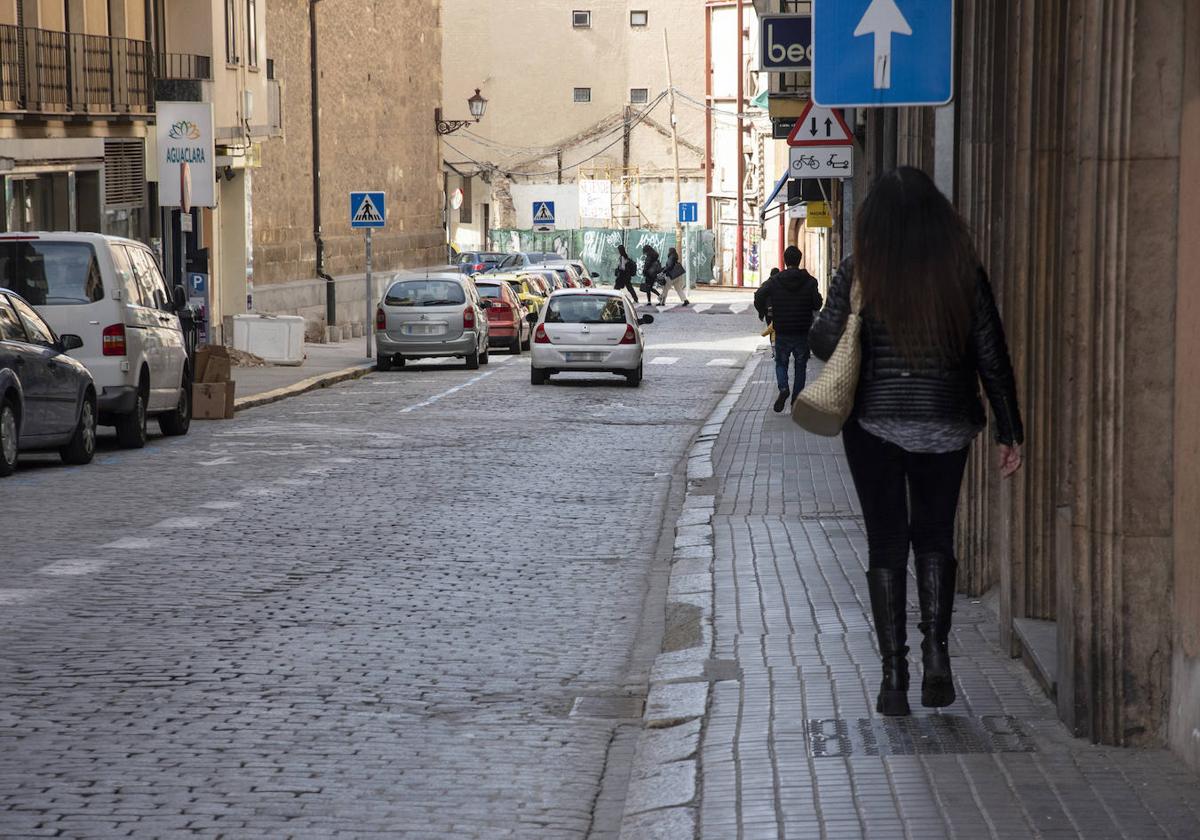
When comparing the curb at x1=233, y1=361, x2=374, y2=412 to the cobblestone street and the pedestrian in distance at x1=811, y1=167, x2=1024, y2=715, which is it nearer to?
the cobblestone street

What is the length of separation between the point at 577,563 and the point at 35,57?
21.2 metres

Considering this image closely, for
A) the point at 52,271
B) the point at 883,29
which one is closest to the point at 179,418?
the point at 52,271

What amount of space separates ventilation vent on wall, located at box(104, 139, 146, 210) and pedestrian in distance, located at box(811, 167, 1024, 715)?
93.8 feet

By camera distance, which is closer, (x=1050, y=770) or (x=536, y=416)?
(x=1050, y=770)

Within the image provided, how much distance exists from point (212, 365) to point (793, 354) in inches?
266

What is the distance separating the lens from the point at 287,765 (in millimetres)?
6613

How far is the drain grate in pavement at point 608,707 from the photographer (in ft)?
25.0

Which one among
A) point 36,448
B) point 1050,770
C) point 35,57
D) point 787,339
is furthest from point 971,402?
point 35,57

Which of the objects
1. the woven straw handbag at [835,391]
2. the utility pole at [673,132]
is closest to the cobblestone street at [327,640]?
the woven straw handbag at [835,391]

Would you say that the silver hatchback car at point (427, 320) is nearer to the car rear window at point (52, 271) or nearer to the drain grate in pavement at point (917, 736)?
the car rear window at point (52, 271)

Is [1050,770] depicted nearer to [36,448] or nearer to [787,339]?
[36,448]

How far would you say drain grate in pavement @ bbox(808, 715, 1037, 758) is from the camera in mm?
6344

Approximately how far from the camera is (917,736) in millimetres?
6543

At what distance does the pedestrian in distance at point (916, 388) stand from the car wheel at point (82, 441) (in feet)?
40.0
